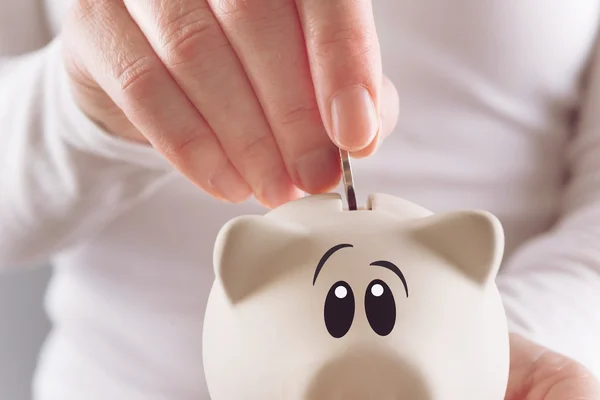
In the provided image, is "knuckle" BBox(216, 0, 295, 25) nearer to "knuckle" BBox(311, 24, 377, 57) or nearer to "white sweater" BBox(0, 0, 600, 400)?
"knuckle" BBox(311, 24, 377, 57)

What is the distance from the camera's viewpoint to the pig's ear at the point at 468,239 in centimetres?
30

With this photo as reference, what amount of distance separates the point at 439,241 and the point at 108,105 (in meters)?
0.25

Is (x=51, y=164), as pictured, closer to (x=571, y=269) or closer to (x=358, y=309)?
(x=358, y=309)

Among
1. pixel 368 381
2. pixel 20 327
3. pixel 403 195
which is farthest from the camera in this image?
pixel 20 327

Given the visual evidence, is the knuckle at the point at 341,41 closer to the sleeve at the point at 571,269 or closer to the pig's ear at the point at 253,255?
the pig's ear at the point at 253,255

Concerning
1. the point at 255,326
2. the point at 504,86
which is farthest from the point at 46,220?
the point at 504,86

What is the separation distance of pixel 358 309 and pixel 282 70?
4.8 inches

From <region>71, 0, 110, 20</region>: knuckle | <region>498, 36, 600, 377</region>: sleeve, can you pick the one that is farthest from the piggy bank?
<region>498, 36, 600, 377</region>: sleeve

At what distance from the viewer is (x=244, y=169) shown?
0.34 metres

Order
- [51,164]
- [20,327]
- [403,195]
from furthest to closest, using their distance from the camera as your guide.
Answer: [20,327], [403,195], [51,164]

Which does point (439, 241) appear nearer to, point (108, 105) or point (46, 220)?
point (108, 105)

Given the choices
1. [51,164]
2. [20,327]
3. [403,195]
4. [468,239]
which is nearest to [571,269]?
[403,195]

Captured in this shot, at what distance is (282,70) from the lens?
1.04 feet

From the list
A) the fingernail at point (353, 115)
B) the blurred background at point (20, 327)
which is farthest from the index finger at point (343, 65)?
the blurred background at point (20, 327)
